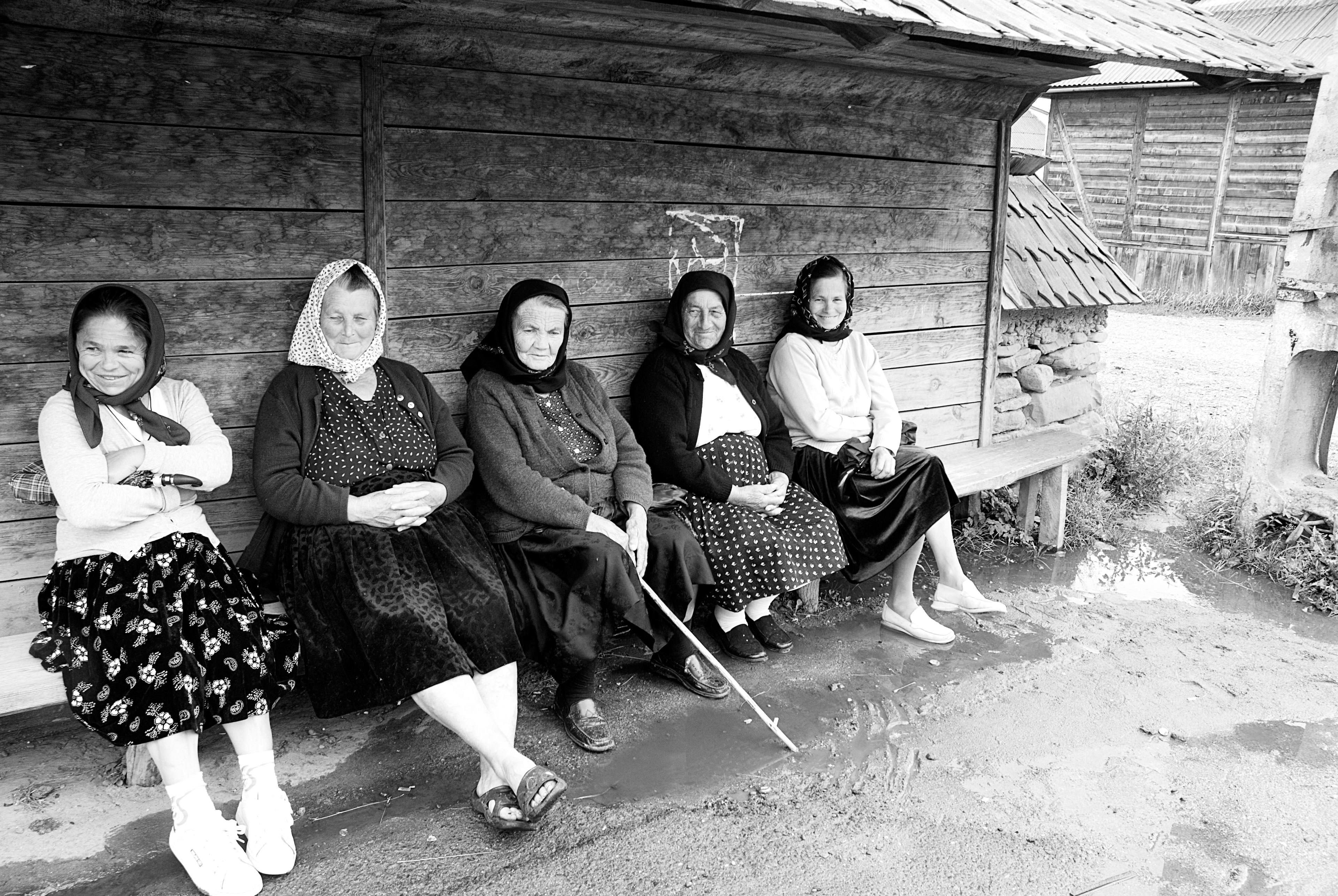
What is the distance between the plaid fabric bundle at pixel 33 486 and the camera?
9.68ft


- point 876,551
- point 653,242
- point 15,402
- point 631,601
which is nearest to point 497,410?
point 631,601

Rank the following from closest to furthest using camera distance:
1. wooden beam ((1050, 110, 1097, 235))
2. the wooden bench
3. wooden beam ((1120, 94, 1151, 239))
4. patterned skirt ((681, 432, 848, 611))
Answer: patterned skirt ((681, 432, 848, 611)), the wooden bench, wooden beam ((1120, 94, 1151, 239)), wooden beam ((1050, 110, 1097, 235))

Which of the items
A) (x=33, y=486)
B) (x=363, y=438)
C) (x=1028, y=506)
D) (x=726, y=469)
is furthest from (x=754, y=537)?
(x=1028, y=506)

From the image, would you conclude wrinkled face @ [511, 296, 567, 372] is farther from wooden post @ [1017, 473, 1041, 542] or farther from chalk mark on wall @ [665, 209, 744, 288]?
wooden post @ [1017, 473, 1041, 542]

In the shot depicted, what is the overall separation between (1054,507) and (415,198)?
3779 millimetres

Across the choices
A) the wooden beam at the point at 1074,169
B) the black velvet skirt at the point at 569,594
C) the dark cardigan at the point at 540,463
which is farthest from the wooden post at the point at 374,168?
the wooden beam at the point at 1074,169

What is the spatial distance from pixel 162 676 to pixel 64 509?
543 mm

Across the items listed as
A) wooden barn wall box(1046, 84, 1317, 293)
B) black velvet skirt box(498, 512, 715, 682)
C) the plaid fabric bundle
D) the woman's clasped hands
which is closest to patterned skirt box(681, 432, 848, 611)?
black velvet skirt box(498, 512, 715, 682)

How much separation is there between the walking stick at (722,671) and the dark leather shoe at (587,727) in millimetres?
404

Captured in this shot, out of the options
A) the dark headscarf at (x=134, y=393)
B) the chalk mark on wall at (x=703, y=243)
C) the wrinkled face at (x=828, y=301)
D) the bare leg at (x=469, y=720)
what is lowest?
the bare leg at (x=469, y=720)

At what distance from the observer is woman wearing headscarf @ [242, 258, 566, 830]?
294 centimetres

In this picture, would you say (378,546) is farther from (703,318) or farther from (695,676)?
(703,318)

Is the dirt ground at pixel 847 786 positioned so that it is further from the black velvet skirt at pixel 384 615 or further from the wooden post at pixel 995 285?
the wooden post at pixel 995 285

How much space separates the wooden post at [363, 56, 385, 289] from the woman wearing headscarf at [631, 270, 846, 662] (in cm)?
119
